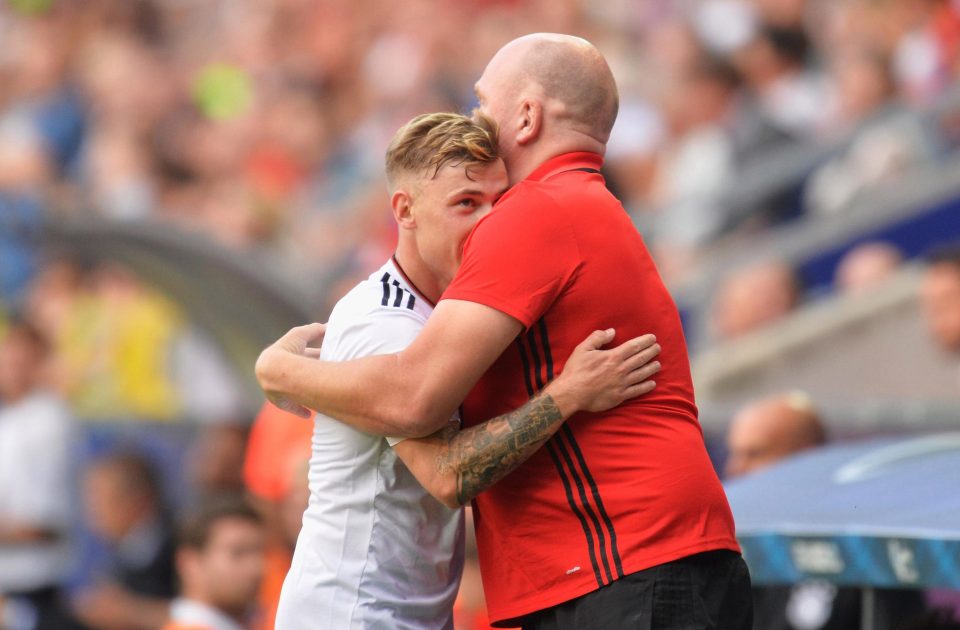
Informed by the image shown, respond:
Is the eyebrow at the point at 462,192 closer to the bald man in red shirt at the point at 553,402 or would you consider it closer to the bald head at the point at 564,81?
the bald man in red shirt at the point at 553,402

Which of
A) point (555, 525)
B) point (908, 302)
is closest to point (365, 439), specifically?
point (555, 525)

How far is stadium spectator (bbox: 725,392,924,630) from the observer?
5.31m

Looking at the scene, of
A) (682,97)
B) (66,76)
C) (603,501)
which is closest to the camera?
(603,501)

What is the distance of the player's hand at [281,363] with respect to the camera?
11.1 ft

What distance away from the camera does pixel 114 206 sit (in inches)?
519

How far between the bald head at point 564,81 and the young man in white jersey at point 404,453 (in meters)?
0.13

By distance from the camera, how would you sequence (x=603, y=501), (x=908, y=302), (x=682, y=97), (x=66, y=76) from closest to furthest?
(x=603, y=501) → (x=908, y=302) → (x=682, y=97) → (x=66, y=76)

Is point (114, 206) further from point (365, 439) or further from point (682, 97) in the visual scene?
point (365, 439)

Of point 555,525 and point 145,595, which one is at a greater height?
point 145,595

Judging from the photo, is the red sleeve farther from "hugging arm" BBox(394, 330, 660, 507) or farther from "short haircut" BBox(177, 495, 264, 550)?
"short haircut" BBox(177, 495, 264, 550)

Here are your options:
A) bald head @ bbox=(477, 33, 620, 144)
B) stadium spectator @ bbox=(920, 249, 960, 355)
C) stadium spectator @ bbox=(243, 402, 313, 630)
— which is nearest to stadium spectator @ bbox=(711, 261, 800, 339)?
stadium spectator @ bbox=(920, 249, 960, 355)

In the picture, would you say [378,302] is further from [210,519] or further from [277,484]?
[277,484]

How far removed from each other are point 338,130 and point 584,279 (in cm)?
1059

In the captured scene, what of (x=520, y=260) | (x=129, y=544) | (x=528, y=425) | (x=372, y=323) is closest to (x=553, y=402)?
(x=528, y=425)
